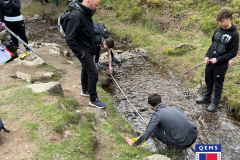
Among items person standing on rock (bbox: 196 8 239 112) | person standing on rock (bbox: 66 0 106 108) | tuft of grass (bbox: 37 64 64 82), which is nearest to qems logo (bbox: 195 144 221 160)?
person standing on rock (bbox: 196 8 239 112)

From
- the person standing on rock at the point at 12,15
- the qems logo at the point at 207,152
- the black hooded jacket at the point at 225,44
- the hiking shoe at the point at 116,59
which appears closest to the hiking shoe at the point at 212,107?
the black hooded jacket at the point at 225,44

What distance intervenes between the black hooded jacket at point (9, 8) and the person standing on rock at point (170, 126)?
20.5 ft

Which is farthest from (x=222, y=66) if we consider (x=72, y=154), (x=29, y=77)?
(x=29, y=77)

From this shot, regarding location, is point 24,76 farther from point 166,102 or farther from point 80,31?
point 166,102

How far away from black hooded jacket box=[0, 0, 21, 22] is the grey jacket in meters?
6.44

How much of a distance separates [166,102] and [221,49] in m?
2.30

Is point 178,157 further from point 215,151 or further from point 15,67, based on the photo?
point 15,67

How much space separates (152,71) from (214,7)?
5.88 m

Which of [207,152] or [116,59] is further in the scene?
[116,59]

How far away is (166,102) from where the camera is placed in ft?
21.8

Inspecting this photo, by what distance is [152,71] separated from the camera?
28.5 ft

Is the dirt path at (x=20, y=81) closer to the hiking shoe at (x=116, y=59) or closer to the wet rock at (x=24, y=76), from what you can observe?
the wet rock at (x=24, y=76)

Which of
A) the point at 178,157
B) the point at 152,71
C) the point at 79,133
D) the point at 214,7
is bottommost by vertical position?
the point at 152,71

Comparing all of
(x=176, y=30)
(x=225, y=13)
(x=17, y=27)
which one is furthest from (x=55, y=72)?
(x=176, y=30)
